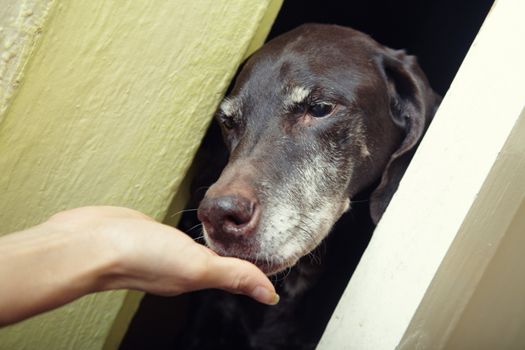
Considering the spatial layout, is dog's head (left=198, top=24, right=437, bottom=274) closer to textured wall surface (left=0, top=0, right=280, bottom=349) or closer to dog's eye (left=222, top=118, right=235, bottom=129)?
dog's eye (left=222, top=118, right=235, bottom=129)

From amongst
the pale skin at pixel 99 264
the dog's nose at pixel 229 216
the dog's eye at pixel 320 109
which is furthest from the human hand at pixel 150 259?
the dog's eye at pixel 320 109

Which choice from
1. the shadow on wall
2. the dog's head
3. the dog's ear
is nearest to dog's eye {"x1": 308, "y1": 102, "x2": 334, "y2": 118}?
the dog's head

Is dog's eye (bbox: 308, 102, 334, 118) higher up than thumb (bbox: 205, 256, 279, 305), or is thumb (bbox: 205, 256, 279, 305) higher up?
dog's eye (bbox: 308, 102, 334, 118)

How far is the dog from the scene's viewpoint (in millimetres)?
2045

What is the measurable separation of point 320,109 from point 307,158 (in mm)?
216

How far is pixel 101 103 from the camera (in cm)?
197

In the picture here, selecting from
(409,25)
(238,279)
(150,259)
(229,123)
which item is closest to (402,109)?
(229,123)

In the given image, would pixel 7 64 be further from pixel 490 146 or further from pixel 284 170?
pixel 490 146

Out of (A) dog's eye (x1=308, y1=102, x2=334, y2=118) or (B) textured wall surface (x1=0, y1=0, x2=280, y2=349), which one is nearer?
(B) textured wall surface (x1=0, y1=0, x2=280, y2=349)

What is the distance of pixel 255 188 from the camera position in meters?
2.04

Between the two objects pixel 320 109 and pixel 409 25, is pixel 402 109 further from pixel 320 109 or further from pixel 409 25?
pixel 409 25

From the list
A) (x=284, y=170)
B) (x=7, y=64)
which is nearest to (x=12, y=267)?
(x=7, y=64)

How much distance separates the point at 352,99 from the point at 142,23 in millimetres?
888

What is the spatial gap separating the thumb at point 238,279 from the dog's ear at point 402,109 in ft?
3.36
